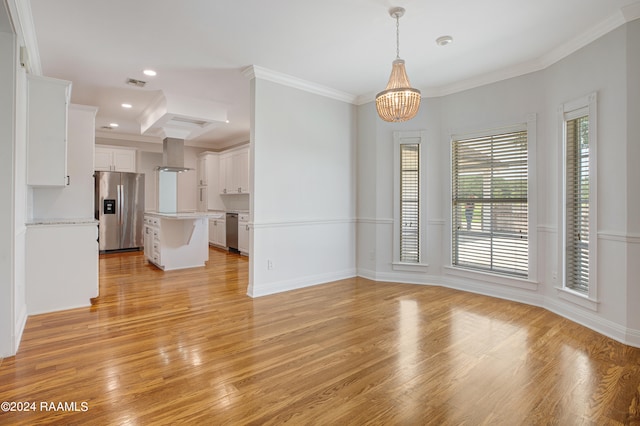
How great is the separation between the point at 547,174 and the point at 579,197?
19.1 inches

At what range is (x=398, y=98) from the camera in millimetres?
2789

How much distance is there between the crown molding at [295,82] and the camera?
4.11 meters

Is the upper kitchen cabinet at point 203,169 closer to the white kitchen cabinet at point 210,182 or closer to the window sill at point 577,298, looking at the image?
the white kitchen cabinet at point 210,182

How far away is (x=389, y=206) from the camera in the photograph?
4.96 m

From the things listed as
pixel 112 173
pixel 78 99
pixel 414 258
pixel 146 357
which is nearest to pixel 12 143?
pixel 146 357

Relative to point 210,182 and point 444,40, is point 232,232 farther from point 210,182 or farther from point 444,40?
point 444,40

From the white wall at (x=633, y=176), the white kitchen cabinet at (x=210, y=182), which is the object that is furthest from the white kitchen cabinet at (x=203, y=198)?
the white wall at (x=633, y=176)

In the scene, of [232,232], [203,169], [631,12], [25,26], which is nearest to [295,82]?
[25,26]

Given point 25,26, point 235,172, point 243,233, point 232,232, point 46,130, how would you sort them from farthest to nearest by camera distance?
point 235,172 → point 232,232 → point 243,233 → point 46,130 → point 25,26

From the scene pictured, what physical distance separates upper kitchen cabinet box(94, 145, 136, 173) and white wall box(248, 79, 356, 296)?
506cm

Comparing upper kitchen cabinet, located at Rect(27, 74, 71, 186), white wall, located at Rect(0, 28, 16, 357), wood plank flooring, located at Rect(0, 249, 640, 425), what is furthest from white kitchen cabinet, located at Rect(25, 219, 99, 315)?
white wall, located at Rect(0, 28, 16, 357)

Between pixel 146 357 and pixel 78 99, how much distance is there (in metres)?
4.77

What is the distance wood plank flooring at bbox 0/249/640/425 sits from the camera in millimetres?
1868

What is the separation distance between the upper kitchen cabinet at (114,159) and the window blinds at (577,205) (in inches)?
321
